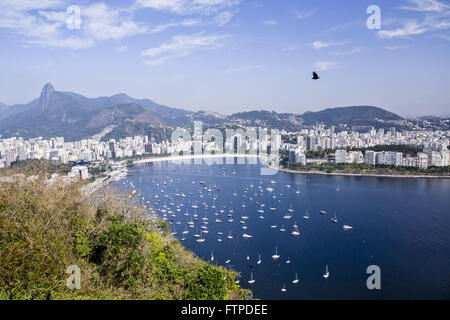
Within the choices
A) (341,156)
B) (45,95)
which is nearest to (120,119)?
(45,95)

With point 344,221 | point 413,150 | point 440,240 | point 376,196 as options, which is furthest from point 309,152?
point 440,240

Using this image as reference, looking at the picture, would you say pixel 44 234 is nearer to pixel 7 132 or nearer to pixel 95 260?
pixel 95 260

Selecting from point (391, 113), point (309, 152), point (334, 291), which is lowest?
point (334, 291)

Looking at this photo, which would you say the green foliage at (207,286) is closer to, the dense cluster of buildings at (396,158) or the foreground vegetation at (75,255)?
the foreground vegetation at (75,255)

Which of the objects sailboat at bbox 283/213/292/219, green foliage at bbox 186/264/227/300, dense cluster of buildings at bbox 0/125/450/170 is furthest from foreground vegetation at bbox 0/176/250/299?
dense cluster of buildings at bbox 0/125/450/170

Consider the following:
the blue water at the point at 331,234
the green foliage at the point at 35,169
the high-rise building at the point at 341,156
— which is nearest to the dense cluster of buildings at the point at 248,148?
the high-rise building at the point at 341,156

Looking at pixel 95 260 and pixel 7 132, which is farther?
pixel 7 132
